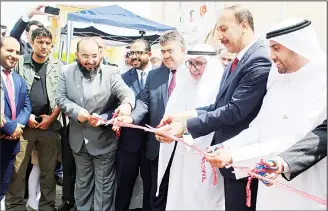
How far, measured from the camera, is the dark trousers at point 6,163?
3.54 meters

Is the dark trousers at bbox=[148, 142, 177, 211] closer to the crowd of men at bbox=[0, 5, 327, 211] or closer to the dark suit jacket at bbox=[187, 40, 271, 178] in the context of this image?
the crowd of men at bbox=[0, 5, 327, 211]

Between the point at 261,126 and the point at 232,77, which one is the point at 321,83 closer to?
the point at 261,126

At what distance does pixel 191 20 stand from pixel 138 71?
0.99 m

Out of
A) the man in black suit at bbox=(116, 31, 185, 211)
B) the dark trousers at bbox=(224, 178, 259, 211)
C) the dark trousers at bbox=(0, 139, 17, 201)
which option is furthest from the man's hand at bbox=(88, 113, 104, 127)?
the dark trousers at bbox=(224, 178, 259, 211)

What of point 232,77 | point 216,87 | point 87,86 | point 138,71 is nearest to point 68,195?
point 87,86

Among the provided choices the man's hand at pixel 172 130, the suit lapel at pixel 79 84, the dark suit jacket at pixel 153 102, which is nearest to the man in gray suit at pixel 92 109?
the suit lapel at pixel 79 84

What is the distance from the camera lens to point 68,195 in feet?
13.3

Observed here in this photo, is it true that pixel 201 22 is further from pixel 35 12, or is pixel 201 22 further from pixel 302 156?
pixel 302 156

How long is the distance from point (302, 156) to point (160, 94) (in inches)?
73.1

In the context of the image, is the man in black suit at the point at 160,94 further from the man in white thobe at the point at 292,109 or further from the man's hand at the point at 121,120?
the man in white thobe at the point at 292,109

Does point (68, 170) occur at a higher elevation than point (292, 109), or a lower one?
lower

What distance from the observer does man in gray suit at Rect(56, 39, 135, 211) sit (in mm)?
3551

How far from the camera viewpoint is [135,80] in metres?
3.97

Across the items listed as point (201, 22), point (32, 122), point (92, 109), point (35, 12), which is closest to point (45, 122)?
point (32, 122)
